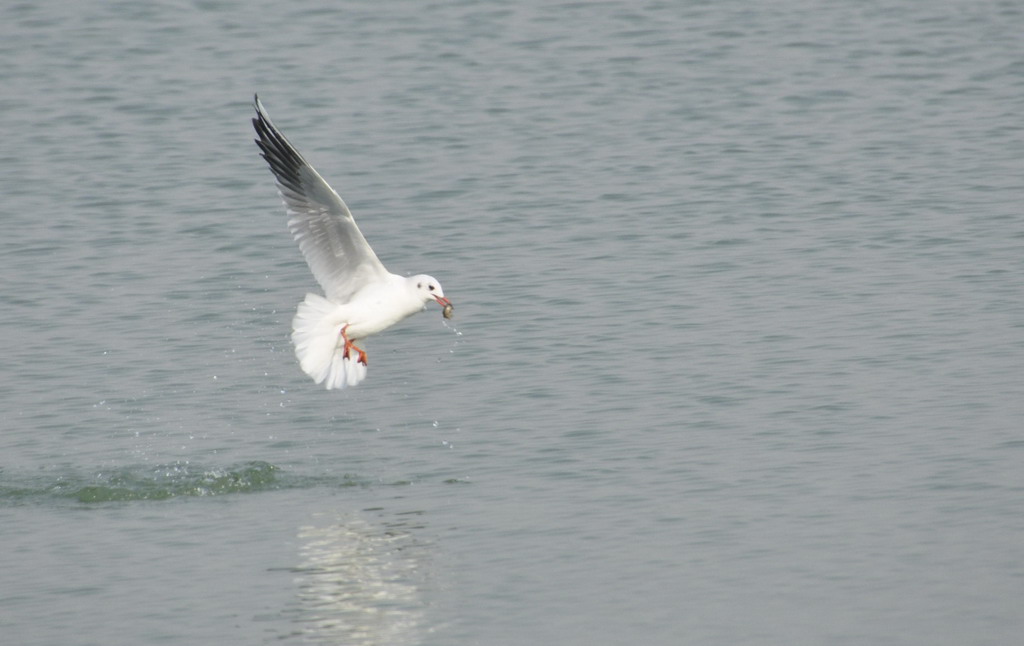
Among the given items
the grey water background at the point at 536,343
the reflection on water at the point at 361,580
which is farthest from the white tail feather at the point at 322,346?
the reflection on water at the point at 361,580

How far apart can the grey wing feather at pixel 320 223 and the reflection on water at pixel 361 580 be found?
5.60ft

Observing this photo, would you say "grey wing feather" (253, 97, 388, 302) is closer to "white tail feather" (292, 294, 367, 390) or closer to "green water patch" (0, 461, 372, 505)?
"white tail feather" (292, 294, 367, 390)

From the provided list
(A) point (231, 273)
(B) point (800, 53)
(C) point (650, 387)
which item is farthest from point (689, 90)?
(C) point (650, 387)

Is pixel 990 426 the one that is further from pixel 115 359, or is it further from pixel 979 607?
pixel 115 359

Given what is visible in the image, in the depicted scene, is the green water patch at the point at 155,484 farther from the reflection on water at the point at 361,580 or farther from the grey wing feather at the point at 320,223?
the grey wing feather at the point at 320,223

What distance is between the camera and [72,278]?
13969mm

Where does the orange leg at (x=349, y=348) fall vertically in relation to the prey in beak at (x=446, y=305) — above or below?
below

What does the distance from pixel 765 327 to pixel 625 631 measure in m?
4.83

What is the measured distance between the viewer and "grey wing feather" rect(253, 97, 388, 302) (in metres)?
9.93

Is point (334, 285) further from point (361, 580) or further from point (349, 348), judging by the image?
point (361, 580)

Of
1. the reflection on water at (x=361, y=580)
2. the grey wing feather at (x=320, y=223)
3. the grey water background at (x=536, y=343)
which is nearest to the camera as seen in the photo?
the reflection on water at (x=361, y=580)

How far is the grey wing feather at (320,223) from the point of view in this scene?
32.6 feet

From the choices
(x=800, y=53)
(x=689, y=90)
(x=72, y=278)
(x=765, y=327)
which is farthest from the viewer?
(x=800, y=53)

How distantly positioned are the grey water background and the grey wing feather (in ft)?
3.50
